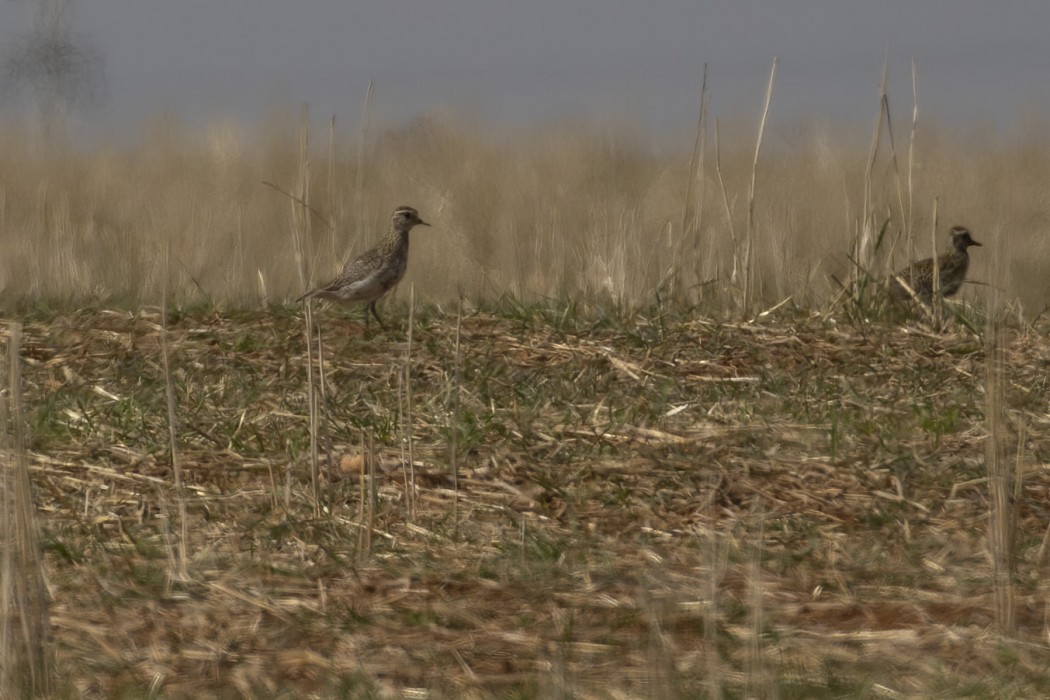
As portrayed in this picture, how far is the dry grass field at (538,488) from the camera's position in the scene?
3344 millimetres

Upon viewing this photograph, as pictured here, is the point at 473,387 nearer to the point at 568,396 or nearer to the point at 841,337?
the point at 568,396

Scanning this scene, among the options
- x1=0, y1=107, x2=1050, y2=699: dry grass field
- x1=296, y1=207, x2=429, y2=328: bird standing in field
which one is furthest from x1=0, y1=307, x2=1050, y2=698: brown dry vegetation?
x1=296, y1=207, x2=429, y2=328: bird standing in field

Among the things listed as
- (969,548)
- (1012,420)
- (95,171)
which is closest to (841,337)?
(1012,420)

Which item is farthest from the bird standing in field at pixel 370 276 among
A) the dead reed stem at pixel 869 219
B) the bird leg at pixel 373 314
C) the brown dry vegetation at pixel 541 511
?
the dead reed stem at pixel 869 219

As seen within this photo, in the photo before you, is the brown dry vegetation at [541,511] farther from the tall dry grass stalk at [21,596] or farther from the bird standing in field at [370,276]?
the bird standing in field at [370,276]

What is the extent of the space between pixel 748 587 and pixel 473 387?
2364 millimetres

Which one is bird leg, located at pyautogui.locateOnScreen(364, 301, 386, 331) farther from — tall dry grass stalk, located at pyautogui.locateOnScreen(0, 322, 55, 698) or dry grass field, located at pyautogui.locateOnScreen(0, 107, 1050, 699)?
tall dry grass stalk, located at pyautogui.locateOnScreen(0, 322, 55, 698)

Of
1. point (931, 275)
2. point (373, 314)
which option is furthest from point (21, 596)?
point (931, 275)

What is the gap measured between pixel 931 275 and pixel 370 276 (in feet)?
9.29

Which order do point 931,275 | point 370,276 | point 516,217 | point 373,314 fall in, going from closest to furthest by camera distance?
point 373,314
point 931,275
point 370,276
point 516,217

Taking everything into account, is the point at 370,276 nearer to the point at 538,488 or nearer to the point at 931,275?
the point at 931,275

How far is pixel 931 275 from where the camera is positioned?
311 inches

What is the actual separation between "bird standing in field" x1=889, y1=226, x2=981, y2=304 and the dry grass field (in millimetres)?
183

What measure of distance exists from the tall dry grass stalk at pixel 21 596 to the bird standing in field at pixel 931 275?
15.9ft
